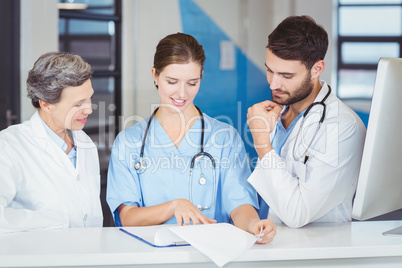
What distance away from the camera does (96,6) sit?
3557 millimetres

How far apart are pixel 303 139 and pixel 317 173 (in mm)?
151

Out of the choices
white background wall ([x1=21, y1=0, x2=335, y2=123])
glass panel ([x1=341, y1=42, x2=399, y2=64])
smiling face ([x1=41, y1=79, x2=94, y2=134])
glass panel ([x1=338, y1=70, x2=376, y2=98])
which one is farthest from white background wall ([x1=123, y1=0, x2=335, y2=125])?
smiling face ([x1=41, y1=79, x2=94, y2=134])

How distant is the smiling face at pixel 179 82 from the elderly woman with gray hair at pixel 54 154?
29cm

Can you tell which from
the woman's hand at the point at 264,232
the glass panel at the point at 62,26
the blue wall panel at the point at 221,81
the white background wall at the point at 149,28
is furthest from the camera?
the blue wall panel at the point at 221,81

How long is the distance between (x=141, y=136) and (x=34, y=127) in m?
0.38

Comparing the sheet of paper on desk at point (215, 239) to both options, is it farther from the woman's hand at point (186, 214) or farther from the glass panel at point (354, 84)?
the glass panel at point (354, 84)

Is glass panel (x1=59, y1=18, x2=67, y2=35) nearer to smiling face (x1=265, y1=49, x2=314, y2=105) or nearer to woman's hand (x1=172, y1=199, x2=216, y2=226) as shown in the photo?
smiling face (x1=265, y1=49, x2=314, y2=105)

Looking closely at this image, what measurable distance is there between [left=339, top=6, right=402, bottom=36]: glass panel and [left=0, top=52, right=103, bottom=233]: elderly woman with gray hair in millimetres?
3061

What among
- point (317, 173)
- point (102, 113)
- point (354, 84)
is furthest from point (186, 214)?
point (354, 84)

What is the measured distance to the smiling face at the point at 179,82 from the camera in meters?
1.74

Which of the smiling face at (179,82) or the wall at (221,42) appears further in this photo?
the wall at (221,42)

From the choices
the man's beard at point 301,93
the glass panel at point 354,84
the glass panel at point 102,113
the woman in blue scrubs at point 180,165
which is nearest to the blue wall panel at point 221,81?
the glass panel at point 102,113

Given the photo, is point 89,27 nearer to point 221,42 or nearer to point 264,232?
point 221,42

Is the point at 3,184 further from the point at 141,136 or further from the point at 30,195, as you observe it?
the point at 141,136
